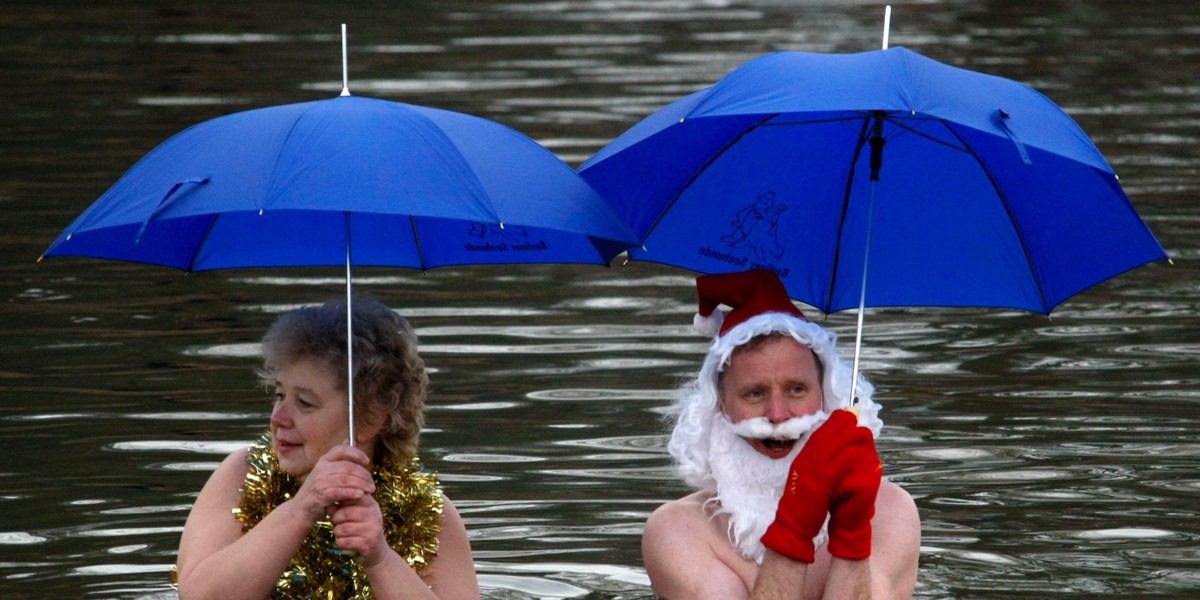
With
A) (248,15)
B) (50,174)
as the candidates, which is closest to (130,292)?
(50,174)

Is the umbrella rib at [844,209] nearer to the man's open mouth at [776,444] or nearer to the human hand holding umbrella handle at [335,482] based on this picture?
the man's open mouth at [776,444]

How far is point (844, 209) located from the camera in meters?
5.23

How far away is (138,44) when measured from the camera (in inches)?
728

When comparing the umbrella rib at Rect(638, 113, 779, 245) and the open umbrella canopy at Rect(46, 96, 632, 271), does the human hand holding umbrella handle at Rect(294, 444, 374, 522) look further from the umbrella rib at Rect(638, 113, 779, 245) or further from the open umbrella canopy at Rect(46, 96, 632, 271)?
the umbrella rib at Rect(638, 113, 779, 245)

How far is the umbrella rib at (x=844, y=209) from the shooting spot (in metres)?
5.17

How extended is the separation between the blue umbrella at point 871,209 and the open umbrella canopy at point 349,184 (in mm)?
376

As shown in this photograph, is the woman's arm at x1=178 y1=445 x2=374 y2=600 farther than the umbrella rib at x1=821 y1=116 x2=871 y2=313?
No

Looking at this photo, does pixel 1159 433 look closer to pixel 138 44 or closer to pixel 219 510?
pixel 219 510

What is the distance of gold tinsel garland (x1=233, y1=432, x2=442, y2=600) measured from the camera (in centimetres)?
471

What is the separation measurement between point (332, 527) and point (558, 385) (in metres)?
3.74

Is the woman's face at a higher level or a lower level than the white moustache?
higher

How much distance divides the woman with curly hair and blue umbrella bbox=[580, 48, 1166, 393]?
786 mm

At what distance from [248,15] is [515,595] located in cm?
1548

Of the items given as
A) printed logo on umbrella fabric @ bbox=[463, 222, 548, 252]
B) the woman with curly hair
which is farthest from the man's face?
the woman with curly hair
